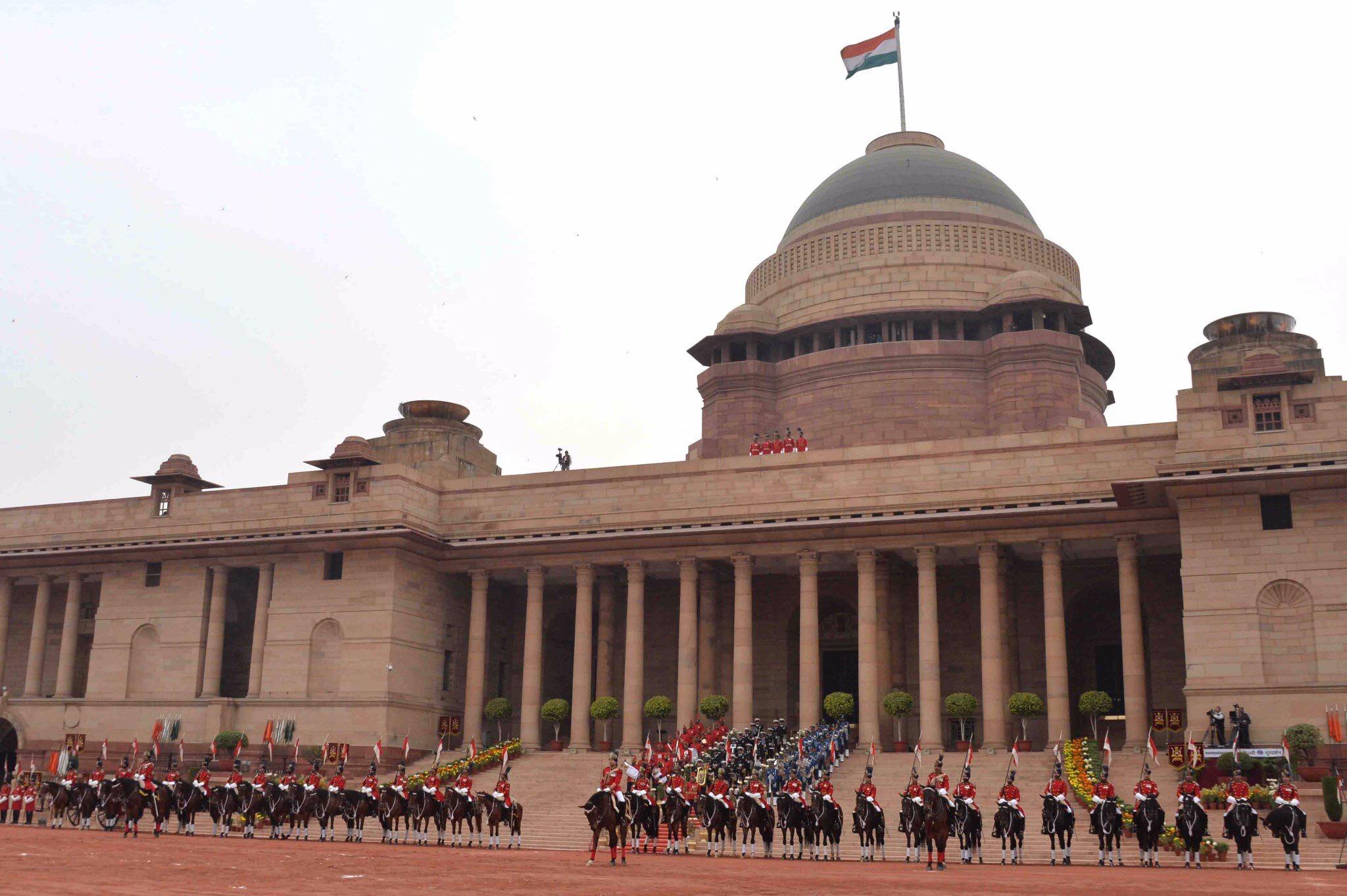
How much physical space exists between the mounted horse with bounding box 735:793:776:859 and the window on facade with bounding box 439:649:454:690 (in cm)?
2197

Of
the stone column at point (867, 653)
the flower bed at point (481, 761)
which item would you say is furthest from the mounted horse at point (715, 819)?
the stone column at point (867, 653)

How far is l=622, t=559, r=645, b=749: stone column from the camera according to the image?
47.1 metres

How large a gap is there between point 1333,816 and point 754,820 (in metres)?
12.3

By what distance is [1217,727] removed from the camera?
36656 mm

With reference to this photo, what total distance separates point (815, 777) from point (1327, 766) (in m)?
12.7

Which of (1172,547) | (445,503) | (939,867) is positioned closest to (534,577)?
(445,503)

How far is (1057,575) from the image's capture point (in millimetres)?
43188

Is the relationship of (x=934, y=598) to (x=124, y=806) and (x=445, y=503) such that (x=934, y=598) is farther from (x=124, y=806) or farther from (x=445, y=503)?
(x=124, y=806)

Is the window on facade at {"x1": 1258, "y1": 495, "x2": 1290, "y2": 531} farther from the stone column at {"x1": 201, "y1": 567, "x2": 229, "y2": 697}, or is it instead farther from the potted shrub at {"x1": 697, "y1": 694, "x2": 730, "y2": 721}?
the stone column at {"x1": 201, "y1": 567, "x2": 229, "y2": 697}

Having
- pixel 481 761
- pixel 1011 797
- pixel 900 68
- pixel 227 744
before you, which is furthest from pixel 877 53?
pixel 1011 797

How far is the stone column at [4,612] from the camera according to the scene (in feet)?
176

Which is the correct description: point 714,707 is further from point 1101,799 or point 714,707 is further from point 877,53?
point 877,53

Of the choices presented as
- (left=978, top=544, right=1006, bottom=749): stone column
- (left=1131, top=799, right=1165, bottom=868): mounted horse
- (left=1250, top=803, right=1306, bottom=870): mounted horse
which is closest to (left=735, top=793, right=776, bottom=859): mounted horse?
(left=1131, top=799, right=1165, bottom=868): mounted horse

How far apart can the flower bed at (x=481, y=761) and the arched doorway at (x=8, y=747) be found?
18.4 m
